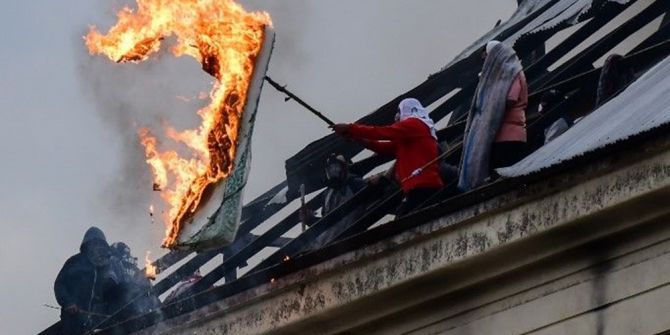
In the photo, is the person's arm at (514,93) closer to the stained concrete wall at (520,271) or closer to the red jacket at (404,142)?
the red jacket at (404,142)

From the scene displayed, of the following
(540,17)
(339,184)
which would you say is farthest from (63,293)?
(540,17)

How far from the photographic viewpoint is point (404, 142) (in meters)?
14.1

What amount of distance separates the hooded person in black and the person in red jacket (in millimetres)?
3038

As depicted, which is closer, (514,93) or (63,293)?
(514,93)

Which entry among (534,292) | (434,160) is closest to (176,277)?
Result: (434,160)

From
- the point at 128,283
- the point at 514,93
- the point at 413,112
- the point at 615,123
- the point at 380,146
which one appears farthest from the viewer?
the point at 128,283

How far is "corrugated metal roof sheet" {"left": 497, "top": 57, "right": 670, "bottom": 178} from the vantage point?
10.6 m

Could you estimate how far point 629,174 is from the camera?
10.6 m

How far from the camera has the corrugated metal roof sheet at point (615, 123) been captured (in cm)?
1061

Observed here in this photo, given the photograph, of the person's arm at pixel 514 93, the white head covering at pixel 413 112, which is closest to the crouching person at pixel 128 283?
the white head covering at pixel 413 112

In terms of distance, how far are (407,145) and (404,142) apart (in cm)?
3

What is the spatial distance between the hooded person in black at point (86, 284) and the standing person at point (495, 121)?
412 centimetres

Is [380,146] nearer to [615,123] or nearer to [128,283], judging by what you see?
[128,283]

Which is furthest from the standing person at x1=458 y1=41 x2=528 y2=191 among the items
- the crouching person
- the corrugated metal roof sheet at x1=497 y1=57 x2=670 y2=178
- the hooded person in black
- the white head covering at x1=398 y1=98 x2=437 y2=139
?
the hooded person in black
